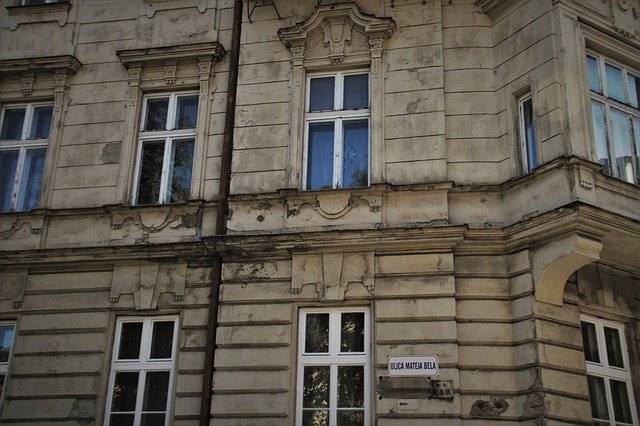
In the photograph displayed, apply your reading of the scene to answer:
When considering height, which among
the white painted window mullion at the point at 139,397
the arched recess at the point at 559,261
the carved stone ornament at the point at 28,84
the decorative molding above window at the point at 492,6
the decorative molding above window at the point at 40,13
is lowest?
the white painted window mullion at the point at 139,397

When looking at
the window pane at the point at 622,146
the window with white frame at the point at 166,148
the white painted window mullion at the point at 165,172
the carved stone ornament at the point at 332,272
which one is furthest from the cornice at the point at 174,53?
the window pane at the point at 622,146

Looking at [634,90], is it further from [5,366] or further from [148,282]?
[5,366]

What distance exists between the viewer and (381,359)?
886 centimetres

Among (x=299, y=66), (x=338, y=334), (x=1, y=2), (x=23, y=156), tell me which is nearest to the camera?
(x=338, y=334)

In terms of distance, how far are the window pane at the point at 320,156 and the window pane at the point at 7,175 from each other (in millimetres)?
4611

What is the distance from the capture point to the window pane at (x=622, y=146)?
378 inches

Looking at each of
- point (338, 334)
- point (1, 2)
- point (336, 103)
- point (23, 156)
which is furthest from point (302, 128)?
point (1, 2)

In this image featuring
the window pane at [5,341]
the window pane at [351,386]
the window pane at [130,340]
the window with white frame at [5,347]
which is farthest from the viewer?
the window pane at [5,341]

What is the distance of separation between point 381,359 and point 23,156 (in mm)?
6374

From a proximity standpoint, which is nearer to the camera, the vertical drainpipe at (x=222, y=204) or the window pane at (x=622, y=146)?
the vertical drainpipe at (x=222, y=204)

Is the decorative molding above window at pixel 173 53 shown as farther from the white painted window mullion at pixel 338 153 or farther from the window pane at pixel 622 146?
the window pane at pixel 622 146

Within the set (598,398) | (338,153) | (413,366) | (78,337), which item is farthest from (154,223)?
(598,398)

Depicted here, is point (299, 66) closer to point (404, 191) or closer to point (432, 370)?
point (404, 191)

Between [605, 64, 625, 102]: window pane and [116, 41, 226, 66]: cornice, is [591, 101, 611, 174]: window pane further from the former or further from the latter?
[116, 41, 226, 66]: cornice
